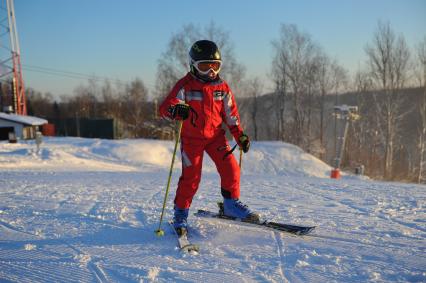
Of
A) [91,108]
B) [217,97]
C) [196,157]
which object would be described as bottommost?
[196,157]

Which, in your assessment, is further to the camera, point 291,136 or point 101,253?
point 291,136

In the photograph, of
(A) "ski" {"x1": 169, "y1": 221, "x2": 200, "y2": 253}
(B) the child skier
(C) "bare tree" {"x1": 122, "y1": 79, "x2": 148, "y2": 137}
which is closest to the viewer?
(A) "ski" {"x1": 169, "y1": 221, "x2": 200, "y2": 253}

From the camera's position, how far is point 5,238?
305cm

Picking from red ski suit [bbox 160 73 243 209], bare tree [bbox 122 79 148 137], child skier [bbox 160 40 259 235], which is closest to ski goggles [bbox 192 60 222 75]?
child skier [bbox 160 40 259 235]

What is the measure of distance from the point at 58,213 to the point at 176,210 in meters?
1.56

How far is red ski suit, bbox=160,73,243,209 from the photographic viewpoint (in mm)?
3238

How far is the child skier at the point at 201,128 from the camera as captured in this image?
323 centimetres

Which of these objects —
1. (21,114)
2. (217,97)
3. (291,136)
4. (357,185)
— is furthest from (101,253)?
(291,136)

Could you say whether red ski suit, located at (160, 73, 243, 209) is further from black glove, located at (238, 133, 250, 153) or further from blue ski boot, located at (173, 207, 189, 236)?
black glove, located at (238, 133, 250, 153)

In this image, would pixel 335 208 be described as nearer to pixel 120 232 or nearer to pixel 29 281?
pixel 120 232

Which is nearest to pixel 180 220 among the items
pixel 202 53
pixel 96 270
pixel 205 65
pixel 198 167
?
pixel 198 167

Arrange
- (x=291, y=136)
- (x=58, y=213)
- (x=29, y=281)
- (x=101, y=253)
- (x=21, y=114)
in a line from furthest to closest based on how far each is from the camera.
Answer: (x=291, y=136)
(x=21, y=114)
(x=58, y=213)
(x=101, y=253)
(x=29, y=281)

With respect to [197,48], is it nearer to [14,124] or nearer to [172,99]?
[172,99]

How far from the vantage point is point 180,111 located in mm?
3061
